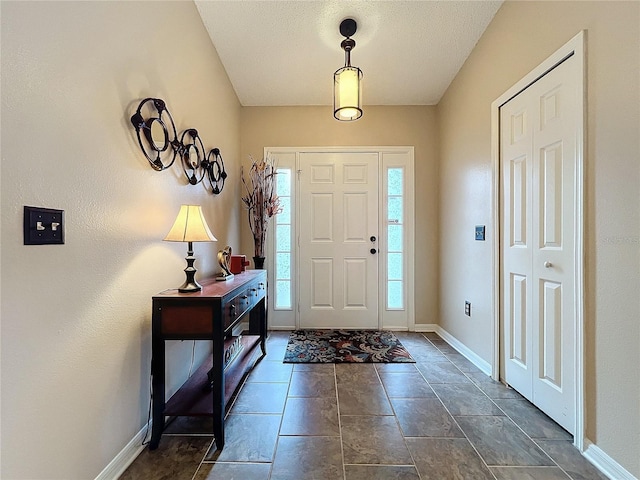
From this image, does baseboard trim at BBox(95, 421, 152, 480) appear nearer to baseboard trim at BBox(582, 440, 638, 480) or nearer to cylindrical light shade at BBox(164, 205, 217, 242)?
cylindrical light shade at BBox(164, 205, 217, 242)

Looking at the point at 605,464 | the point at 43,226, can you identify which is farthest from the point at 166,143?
the point at 605,464

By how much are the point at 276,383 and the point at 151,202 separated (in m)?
1.47

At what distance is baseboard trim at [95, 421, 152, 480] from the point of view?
129 centimetres

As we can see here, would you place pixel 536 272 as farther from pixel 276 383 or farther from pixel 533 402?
pixel 276 383

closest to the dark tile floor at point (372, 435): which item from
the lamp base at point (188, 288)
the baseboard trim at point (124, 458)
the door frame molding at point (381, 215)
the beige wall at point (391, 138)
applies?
the baseboard trim at point (124, 458)

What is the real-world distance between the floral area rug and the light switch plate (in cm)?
194

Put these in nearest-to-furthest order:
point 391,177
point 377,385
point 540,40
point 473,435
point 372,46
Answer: point 473,435 < point 540,40 < point 377,385 < point 372,46 < point 391,177

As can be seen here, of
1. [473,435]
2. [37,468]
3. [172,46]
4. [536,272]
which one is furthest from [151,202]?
[536,272]

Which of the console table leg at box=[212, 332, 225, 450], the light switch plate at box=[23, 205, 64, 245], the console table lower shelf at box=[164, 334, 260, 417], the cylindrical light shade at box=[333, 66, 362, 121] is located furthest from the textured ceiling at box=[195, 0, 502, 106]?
the console table lower shelf at box=[164, 334, 260, 417]

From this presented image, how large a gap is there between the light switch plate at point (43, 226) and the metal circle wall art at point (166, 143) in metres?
0.62

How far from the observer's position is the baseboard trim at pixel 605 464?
4.16ft

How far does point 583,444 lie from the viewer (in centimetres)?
146

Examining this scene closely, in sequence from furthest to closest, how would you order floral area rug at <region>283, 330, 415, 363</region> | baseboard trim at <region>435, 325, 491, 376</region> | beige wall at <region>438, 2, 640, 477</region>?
floral area rug at <region>283, 330, 415, 363</region>
baseboard trim at <region>435, 325, 491, 376</region>
beige wall at <region>438, 2, 640, 477</region>

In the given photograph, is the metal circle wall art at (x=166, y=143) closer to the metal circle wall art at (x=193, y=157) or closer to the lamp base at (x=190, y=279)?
the metal circle wall art at (x=193, y=157)
